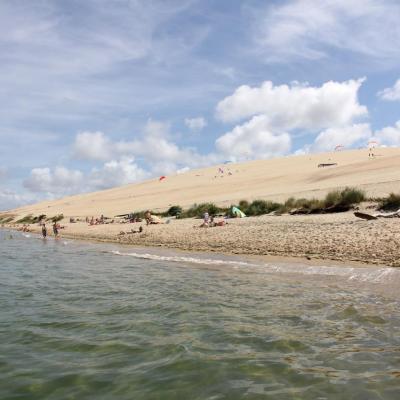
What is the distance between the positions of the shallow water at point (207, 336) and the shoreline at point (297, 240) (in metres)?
1.68

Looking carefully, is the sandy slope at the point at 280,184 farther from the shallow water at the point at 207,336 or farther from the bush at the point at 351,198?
the shallow water at the point at 207,336

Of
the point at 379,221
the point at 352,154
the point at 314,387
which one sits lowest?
the point at 314,387

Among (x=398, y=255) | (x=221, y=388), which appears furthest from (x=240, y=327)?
(x=398, y=255)

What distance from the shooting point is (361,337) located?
7.08 metres

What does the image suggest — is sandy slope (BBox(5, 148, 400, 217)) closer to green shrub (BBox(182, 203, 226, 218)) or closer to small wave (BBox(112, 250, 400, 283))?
green shrub (BBox(182, 203, 226, 218))

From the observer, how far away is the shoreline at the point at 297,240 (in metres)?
14.1

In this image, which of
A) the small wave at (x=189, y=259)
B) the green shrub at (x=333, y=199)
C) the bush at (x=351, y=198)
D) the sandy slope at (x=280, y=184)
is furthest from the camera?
the sandy slope at (x=280, y=184)

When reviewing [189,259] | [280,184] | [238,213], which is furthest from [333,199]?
[280,184]

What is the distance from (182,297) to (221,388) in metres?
5.08

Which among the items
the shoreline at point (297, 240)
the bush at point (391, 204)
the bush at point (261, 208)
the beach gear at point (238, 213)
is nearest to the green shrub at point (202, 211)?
the bush at point (261, 208)

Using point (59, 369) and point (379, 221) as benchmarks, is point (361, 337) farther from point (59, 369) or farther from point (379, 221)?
point (379, 221)

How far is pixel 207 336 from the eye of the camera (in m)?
7.38

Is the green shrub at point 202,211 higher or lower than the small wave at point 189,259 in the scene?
higher

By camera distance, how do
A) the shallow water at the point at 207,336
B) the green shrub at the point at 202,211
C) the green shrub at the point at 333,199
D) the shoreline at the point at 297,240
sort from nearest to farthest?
the shallow water at the point at 207,336
the shoreline at the point at 297,240
the green shrub at the point at 333,199
the green shrub at the point at 202,211
